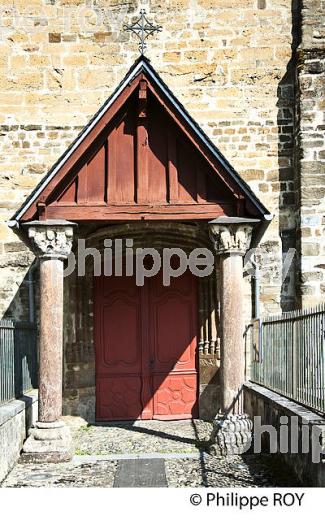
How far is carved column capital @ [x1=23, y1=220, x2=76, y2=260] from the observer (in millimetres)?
8633

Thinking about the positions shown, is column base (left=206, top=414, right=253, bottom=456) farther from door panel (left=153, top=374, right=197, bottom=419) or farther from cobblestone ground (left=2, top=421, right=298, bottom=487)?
door panel (left=153, top=374, right=197, bottom=419)

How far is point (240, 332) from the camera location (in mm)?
8773

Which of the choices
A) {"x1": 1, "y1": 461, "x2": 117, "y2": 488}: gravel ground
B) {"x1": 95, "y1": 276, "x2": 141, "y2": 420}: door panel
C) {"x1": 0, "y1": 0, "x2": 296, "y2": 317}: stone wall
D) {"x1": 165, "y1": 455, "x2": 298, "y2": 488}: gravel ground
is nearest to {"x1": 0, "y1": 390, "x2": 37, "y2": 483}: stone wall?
{"x1": 1, "y1": 461, "x2": 117, "y2": 488}: gravel ground

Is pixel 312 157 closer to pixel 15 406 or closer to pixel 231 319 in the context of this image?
pixel 231 319

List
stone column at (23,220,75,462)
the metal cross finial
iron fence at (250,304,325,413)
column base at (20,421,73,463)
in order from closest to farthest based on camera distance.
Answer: iron fence at (250,304,325,413) → column base at (20,421,73,463) → stone column at (23,220,75,462) → the metal cross finial

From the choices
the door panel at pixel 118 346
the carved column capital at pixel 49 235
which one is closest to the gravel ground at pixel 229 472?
the carved column capital at pixel 49 235

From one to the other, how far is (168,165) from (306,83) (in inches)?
156

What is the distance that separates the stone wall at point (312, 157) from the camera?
11398 mm

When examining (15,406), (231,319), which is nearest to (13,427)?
(15,406)

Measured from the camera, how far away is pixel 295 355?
777cm

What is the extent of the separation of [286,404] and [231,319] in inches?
58.8

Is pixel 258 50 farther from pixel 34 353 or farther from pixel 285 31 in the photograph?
pixel 34 353

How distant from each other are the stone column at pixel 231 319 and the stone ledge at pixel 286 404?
0.41m

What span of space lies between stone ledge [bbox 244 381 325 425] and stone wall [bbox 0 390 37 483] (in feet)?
9.73
